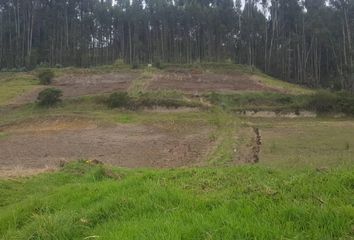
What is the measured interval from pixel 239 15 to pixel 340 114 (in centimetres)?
4844

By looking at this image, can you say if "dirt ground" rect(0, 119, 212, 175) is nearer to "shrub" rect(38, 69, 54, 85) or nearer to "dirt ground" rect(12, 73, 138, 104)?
"dirt ground" rect(12, 73, 138, 104)

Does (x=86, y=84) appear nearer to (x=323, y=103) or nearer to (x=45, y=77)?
(x=45, y=77)

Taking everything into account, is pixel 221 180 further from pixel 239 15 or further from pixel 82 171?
pixel 239 15

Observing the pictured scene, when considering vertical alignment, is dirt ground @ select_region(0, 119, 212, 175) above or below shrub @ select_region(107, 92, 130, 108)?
below

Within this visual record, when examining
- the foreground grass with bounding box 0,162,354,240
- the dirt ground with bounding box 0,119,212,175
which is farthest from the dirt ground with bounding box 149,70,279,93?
the foreground grass with bounding box 0,162,354,240

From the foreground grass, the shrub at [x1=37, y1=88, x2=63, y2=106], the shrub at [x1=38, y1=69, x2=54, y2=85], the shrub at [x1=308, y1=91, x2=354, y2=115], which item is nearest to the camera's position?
the foreground grass

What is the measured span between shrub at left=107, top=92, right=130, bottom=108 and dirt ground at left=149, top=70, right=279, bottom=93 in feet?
21.1

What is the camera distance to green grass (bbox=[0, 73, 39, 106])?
1885 inches

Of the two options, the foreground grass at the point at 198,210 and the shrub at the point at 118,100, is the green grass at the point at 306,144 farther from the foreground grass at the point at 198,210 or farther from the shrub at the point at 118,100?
the shrub at the point at 118,100

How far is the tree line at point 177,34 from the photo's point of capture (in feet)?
258

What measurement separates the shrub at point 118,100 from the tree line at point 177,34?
3851 cm

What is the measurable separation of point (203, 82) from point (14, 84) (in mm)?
21239

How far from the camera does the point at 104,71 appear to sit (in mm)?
62125

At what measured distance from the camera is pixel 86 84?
53.7 metres
